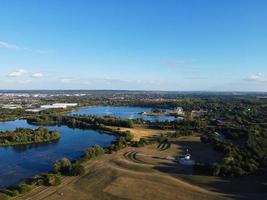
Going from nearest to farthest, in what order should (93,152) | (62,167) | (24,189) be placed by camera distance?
(24,189) → (62,167) → (93,152)

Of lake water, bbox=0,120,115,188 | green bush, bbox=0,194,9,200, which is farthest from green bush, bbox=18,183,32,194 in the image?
lake water, bbox=0,120,115,188

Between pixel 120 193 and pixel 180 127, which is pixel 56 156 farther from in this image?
pixel 180 127

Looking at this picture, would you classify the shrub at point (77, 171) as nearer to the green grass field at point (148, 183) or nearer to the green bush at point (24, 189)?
the green grass field at point (148, 183)

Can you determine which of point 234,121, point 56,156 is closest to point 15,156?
point 56,156

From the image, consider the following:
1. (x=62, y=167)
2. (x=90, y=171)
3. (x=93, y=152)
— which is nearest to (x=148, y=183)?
(x=90, y=171)

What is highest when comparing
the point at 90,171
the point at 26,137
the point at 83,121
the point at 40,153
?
the point at 83,121

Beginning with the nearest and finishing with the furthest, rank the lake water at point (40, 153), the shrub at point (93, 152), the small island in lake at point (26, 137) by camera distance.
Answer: the lake water at point (40, 153) → the shrub at point (93, 152) → the small island in lake at point (26, 137)

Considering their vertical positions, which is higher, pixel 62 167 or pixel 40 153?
pixel 62 167

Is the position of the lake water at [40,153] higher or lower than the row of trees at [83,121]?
lower

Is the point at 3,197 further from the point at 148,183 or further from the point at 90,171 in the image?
the point at 148,183

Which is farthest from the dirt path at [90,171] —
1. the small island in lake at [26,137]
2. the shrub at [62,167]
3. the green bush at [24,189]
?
the small island in lake at [26,137]
